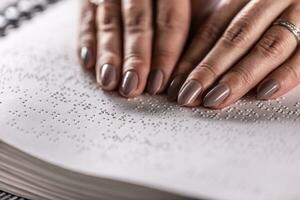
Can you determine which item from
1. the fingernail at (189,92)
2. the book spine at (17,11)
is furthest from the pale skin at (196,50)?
the book spine at (17,11)

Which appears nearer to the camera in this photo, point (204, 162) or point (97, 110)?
point (204, 162)

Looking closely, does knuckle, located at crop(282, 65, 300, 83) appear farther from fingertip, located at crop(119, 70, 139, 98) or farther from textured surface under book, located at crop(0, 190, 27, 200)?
textured surface under book, located at crop(0, 190, 27, 200)

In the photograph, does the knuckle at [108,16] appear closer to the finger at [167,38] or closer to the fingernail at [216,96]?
the finger at [167,38]

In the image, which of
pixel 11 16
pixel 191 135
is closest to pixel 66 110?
pixel 191 135

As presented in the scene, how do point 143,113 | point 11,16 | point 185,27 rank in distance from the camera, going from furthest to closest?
point 11,16, point 185,27, point 143,113

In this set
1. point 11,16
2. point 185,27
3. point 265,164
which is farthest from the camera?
point 11,16

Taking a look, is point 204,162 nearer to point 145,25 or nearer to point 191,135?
point 191,135

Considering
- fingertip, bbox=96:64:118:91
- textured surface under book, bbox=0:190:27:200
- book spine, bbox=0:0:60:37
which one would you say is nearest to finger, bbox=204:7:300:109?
fingertip, bbox=96:64:118:91
